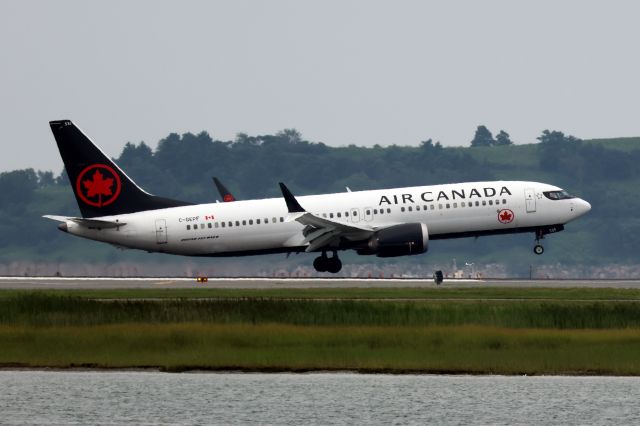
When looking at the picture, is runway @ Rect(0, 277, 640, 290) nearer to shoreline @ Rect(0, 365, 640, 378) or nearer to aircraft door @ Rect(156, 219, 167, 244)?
aircraft door @ Rect(156, 219, 167, 244)

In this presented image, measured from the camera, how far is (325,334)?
5178 centimetres

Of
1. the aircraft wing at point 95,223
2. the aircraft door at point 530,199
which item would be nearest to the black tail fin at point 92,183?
the aircraft wing at point 95,223

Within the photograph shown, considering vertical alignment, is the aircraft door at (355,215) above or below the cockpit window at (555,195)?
below

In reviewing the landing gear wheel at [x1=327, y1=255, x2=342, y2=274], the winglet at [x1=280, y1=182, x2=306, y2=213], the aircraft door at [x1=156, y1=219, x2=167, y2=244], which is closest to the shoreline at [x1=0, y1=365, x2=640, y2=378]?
the winglet at [x1=280, y1=182, x2=306, y2=213]

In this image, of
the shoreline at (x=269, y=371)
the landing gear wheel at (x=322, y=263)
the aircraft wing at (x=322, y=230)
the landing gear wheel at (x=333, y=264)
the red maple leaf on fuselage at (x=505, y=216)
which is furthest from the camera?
the landing gear wheel at (x=322, y=263)

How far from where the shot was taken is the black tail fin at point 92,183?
78812 millimetres

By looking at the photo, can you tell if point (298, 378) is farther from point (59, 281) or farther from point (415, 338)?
point (59, 281)

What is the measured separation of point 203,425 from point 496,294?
2984cm

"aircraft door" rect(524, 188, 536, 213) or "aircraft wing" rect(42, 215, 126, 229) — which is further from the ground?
"aircraft door" rect(524, 188, 536, 213)

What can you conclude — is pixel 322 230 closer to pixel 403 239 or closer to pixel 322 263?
pixel 322 263

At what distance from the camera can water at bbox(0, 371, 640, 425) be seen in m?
39.1

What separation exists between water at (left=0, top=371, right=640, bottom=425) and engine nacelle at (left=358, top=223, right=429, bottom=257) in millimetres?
30716

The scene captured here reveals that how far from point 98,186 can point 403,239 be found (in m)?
16.0

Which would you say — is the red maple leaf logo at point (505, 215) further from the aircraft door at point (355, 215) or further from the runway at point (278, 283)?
the aircraft door at point (355, 215)
